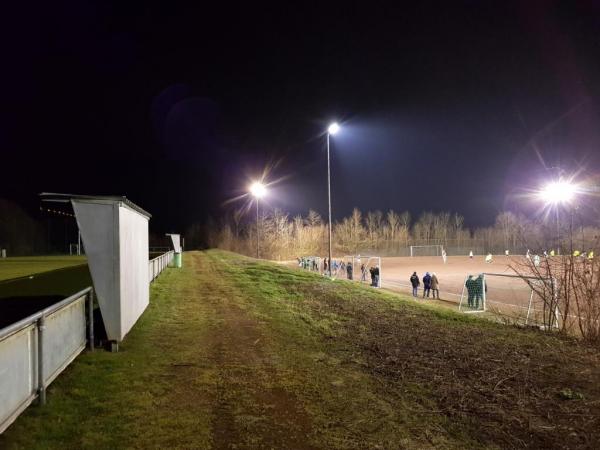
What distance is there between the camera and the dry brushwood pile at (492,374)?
14.8 ft

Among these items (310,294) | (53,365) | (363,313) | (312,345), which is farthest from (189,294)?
(53,365)

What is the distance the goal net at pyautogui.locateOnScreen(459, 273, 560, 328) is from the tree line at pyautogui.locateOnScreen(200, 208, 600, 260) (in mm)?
27556

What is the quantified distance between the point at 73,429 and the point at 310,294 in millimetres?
10981

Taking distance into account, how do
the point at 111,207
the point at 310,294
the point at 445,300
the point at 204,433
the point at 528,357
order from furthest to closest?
1. the point at 445,300
2. the point at 310,294
3. the point at 111,207
4. the point at 528,357
5. the point at 204,433

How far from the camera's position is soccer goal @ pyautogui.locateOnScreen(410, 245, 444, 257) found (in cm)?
9225

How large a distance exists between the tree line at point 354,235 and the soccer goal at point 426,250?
81 cm

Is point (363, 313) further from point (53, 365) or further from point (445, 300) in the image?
point (445, 300)

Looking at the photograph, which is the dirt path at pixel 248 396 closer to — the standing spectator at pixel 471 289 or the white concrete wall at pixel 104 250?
the white concrete wall at pixel 104 250

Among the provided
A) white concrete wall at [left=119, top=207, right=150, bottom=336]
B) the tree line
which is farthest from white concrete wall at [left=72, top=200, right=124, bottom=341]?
the tree line

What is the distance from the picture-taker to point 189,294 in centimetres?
1547

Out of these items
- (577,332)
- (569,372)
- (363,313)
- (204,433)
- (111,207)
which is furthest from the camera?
(363,313)

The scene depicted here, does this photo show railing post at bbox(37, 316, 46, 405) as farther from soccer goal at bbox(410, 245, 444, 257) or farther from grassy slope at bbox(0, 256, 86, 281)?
soccer goal at bbox(410, 245, 444, 257)

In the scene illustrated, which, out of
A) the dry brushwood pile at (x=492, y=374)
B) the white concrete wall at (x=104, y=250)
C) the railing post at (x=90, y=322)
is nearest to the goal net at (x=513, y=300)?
the dry brushwood pile at (x=492, y=374)

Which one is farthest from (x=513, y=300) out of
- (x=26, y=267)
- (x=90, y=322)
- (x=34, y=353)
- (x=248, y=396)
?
(x=26, y=267)
